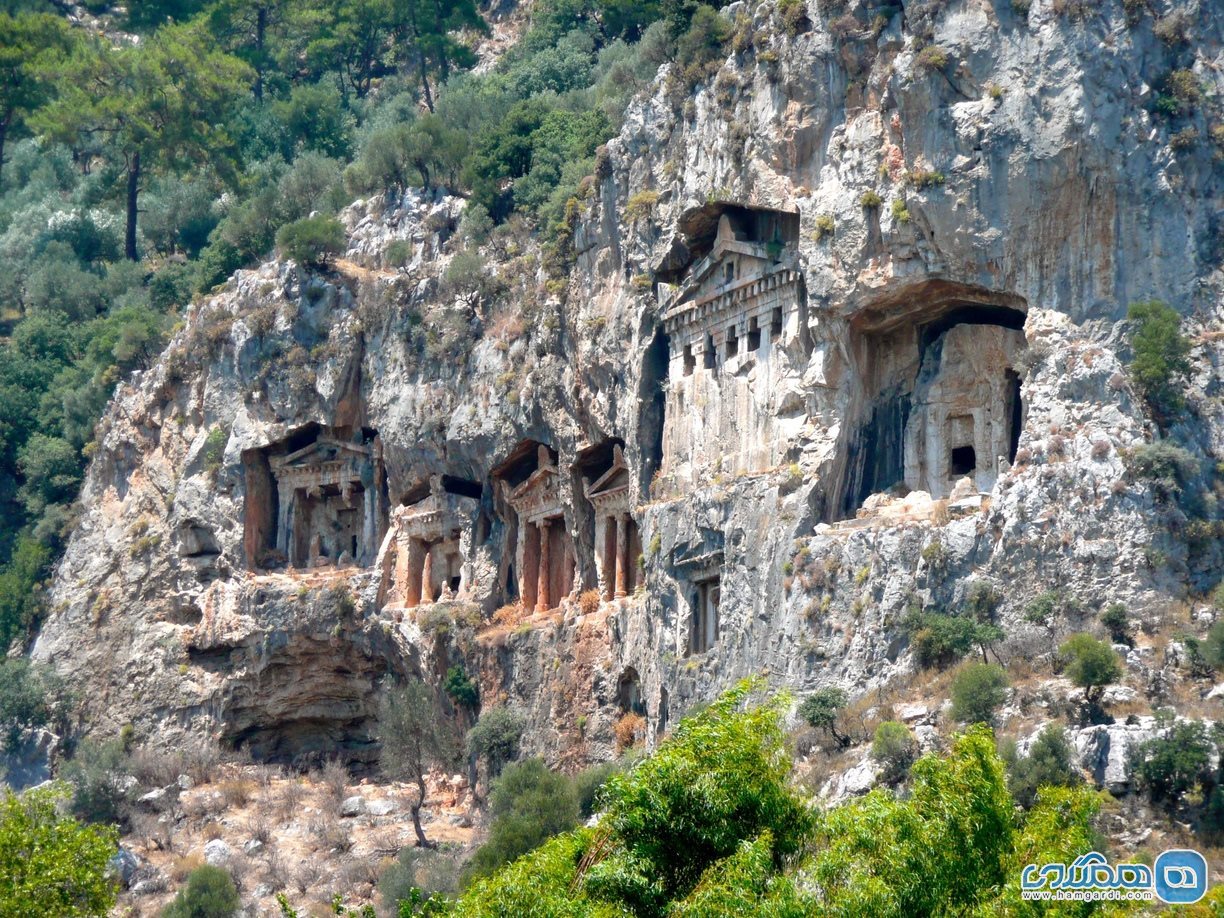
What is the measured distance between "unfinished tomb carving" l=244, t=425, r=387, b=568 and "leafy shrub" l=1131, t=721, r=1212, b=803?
30300mm

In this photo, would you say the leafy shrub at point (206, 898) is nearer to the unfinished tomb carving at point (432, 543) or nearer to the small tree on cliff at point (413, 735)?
the small tree on cliff at point (413, 735)

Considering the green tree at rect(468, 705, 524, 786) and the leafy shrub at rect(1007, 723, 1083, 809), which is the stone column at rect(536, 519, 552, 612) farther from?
the leafy shrub at rect(1007, 723, 1083, 809)

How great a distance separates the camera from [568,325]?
56.4 meters

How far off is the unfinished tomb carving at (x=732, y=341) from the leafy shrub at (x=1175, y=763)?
43.3 feet

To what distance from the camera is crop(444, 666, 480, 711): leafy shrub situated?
2255 inches

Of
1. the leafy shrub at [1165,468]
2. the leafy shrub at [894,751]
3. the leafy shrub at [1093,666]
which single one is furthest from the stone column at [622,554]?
the leafy shrub at [1093,666]

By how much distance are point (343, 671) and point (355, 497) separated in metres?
5.30

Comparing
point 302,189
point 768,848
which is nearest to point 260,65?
point 302,189

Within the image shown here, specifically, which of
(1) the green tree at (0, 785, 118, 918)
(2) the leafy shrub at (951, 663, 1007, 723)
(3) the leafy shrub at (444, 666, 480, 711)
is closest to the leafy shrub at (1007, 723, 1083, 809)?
(2) the leafy shrub at (951, 663, 1007, 723)

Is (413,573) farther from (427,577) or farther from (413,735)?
(413,735)

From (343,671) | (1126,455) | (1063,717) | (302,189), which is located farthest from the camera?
(302,189)

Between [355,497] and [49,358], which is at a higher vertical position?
[49,358]

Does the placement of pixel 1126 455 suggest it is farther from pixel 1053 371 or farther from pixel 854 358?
pixel 854 358

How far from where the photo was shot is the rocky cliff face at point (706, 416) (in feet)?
145
